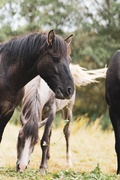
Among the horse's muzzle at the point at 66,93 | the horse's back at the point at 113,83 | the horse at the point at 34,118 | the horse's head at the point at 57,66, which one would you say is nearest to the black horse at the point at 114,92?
the horse's back at the point at 113,83

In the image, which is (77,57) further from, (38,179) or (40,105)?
(38,179)

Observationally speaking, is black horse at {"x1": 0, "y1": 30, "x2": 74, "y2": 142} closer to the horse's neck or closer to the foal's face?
the foal's face

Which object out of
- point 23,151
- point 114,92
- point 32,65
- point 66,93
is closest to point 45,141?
point 23,151

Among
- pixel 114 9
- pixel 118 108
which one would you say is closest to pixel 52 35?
pixel 118 108

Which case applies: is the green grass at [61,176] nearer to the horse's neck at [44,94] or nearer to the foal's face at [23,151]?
the foal's face at [23,151]

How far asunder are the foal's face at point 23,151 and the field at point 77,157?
4.7 inches

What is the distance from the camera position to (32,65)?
5.44m

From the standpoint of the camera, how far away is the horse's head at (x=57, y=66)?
5.05m

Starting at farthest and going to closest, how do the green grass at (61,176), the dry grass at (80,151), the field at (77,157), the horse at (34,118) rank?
the dry grass at (80,151), the horse at (34,118), the field at (77,157), the green grass at (61,176)

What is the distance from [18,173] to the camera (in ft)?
19.6

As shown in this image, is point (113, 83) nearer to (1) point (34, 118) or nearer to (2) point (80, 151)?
(1) point (34, 118)

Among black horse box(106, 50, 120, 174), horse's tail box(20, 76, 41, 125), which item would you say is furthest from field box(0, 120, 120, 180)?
black horse box(106, 50, 120, 174)

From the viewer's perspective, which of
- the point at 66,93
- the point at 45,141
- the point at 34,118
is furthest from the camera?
the point at 45,141

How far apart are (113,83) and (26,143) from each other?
1.59m
